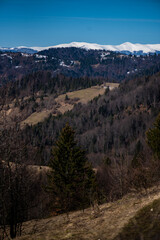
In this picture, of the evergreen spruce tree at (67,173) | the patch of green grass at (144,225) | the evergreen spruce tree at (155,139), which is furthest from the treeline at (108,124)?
the patch of green grass at (144,225)

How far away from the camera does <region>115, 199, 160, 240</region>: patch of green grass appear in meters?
7.49

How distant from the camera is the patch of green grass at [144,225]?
7.49 m

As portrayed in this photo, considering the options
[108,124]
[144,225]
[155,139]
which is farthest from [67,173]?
[108,124]

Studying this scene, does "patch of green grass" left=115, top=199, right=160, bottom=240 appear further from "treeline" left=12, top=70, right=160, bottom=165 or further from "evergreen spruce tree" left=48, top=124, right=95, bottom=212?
"treeline" left=12, top=70, right=160, bottom=165

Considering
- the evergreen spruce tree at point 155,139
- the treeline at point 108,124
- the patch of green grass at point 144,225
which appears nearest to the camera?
the patch of green grass at point 144,225

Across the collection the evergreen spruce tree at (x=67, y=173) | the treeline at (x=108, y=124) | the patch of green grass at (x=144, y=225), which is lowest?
the treeline at (x=108, y=124)

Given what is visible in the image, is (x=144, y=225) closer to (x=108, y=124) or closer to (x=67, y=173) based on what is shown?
(x=67, y=173)

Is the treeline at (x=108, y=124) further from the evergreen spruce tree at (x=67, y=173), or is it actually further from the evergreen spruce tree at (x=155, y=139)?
the evergreen spruce tree at (x=67, y=173)

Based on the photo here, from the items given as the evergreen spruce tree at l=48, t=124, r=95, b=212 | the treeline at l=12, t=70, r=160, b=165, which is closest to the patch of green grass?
the evergreen spruce tree at l=48, t=124, r=95, b=212

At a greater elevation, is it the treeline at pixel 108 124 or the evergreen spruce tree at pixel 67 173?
the evergreen spruce tree at pixel 67 173

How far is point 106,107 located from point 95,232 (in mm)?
191714

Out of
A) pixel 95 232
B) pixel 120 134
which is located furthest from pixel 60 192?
pixel 120 134

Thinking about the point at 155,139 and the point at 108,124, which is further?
the point at 108,124

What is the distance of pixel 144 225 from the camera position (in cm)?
848
